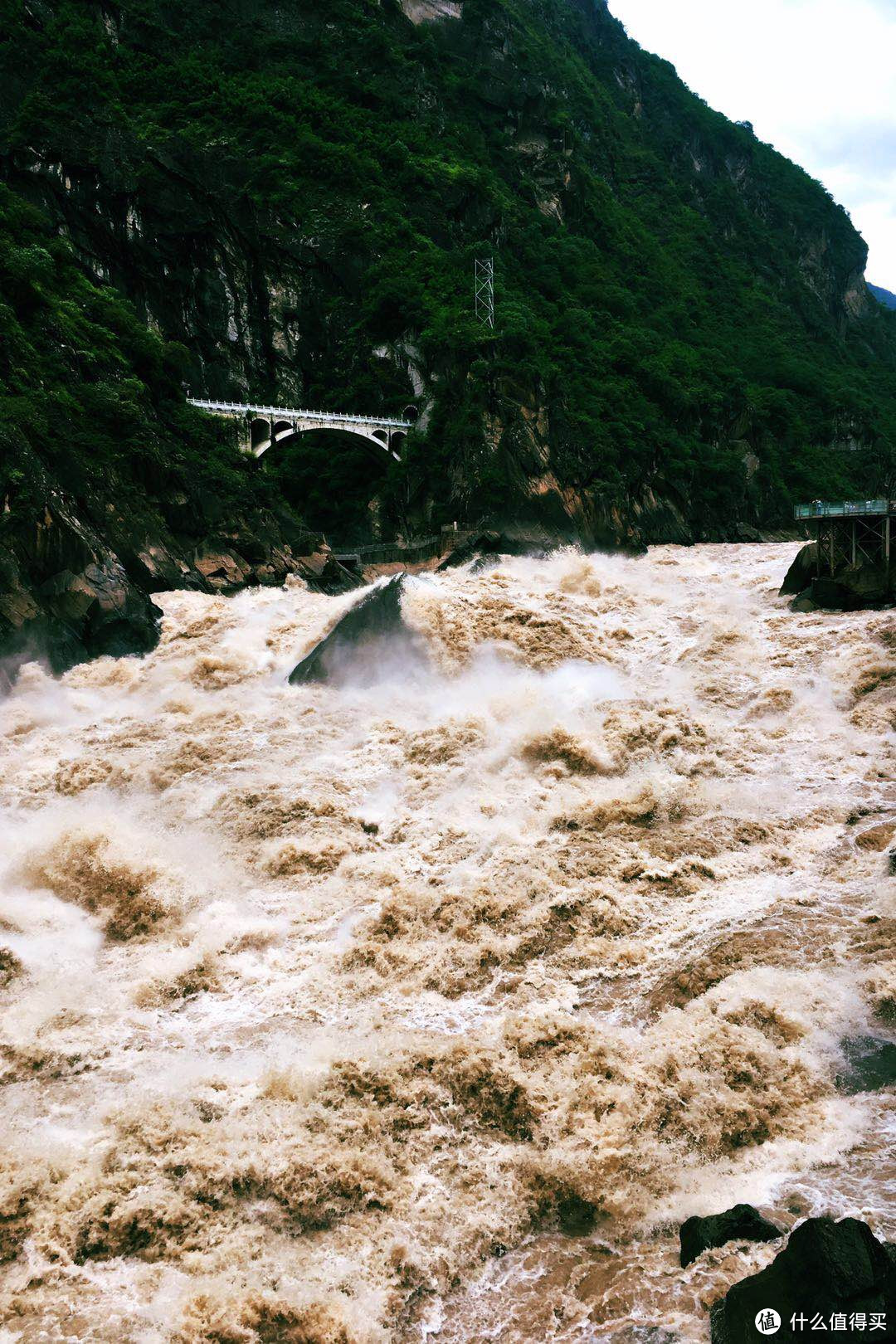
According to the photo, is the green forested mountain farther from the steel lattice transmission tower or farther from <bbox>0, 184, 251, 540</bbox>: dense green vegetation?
the steel lattice transmission tower

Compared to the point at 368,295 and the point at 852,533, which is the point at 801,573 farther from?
the point at 368,295

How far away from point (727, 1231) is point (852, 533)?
23.8m

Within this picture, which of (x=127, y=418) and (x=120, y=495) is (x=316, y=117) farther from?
(x=120, y=495)

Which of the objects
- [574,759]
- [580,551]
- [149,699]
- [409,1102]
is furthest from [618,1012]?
[580,551]

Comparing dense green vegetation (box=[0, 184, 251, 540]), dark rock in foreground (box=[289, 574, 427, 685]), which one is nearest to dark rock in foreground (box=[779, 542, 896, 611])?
dark rock in foreground (box=[289, 574, 427, 685])

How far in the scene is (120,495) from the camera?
97.9 feet

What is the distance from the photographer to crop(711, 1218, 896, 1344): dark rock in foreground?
588cm

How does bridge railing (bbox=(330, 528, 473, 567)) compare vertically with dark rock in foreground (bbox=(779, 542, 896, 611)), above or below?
above

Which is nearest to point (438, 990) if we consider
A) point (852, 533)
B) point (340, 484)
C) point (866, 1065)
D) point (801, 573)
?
point (866, 1065)

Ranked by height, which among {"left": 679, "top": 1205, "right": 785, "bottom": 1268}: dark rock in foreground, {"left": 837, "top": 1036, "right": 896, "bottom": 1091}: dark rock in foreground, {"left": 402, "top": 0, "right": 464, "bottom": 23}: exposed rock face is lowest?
{"left": 679, "top": 1205, "right": 785, "bottom": 1268}: dark rock in foreground

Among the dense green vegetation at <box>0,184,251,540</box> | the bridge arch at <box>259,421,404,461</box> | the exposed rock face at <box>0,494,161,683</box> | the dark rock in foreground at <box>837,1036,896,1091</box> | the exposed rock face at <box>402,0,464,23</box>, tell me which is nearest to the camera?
the dark rock in foreground at <box>837,1036,896,1091</box>

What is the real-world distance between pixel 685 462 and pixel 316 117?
4148cm

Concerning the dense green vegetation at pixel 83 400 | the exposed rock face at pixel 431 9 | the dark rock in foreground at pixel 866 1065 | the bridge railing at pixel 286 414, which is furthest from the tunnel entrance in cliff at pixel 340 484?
the exposed rock face at pixel 431 9

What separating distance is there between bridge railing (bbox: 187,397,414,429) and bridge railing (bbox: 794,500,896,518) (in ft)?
99.1
